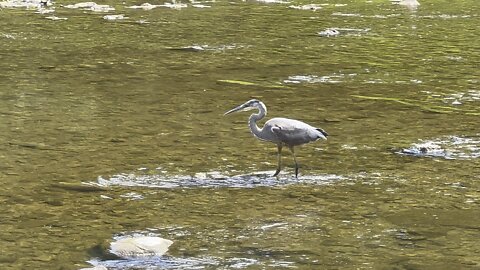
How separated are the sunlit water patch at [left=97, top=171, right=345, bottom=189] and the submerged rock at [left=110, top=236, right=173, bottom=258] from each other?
2322mm

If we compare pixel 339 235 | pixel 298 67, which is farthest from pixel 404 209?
pixel 298 67

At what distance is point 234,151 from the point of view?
43.7 ft

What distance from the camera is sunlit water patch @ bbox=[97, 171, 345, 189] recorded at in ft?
37.9

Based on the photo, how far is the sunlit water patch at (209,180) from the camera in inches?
454

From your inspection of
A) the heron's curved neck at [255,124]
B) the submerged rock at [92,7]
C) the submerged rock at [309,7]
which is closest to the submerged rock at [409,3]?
the submerged rock at [309,7]

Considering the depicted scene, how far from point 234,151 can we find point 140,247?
180 inches

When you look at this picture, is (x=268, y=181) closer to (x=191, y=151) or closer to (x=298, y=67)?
(x=191, y=151)

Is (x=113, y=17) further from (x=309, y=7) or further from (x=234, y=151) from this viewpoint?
(x=234, y=151)

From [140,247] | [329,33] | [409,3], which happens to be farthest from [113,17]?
[140,247]

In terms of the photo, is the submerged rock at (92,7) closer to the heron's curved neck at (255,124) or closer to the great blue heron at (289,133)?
the heron's curved neck at (255,124)

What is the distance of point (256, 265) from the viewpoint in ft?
28.6

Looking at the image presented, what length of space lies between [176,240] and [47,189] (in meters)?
2.49

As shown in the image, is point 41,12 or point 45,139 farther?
point 41,12

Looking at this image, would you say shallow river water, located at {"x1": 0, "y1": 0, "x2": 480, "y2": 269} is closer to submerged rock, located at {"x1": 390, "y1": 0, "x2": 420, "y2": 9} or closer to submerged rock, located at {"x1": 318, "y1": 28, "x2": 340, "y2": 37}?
submerged rock, located at {"x1": 318, "y1": 28, "x2": 340, "y2": 37}
